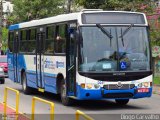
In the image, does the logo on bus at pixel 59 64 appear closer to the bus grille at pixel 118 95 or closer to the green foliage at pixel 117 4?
the bus grille at pixel 118 95

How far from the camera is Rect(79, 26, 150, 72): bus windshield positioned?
14.5m

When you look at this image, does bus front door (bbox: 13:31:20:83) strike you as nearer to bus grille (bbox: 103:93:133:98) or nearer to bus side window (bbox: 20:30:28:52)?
bus side window (bbox: 20:30:28:52)

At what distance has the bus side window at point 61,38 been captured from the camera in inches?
628

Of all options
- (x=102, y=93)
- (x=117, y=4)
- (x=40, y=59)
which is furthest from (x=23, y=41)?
(x=117, y=4)

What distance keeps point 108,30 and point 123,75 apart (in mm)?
1413

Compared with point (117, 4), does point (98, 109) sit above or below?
below

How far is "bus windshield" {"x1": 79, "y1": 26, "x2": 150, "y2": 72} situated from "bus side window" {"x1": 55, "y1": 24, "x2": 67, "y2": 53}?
142 cm

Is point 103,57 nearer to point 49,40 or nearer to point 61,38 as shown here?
point 61,38

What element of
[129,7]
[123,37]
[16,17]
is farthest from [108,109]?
[16,17]

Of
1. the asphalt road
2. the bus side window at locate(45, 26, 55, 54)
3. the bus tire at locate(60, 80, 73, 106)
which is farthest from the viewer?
the bus side window at locate(45, 26, 55, 54)

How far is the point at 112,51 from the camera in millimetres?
14594

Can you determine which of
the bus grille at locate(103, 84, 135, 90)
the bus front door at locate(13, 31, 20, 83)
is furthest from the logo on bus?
the bus front door at locate(13, 31, 20, 83)

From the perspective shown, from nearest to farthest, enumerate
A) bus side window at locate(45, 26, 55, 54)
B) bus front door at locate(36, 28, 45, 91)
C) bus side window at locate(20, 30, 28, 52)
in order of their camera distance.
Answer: bus side window at locate(45, 26, 55, 54) < bus front door at locate(36, 28, 45, 91) < bus side window at locate(20, 30, 28, 52)

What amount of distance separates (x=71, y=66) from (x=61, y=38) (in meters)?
1.40
